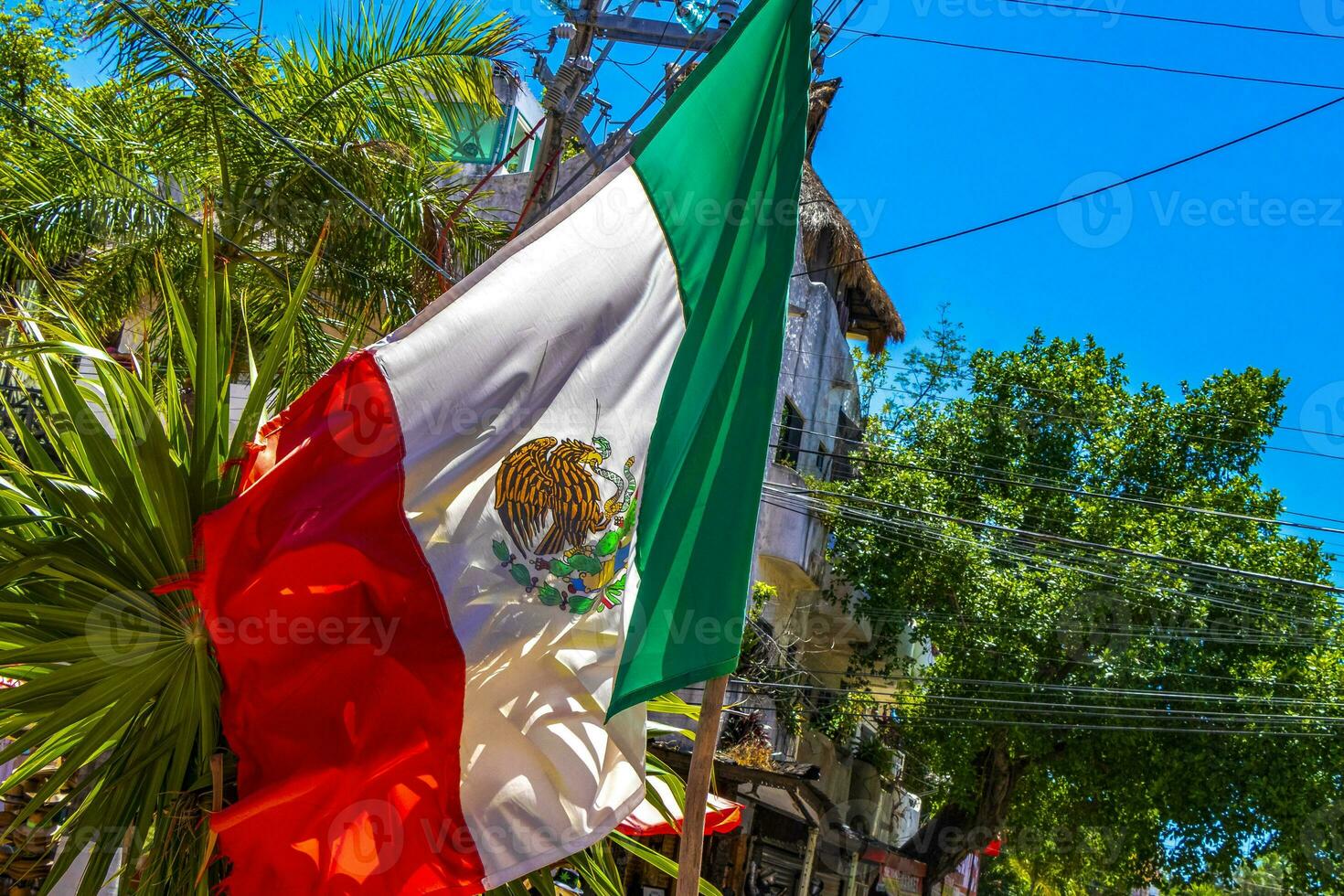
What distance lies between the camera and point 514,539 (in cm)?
404

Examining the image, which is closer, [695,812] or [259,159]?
[695,812]

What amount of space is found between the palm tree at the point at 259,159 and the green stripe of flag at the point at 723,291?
547 centimetres

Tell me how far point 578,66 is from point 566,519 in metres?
6.96

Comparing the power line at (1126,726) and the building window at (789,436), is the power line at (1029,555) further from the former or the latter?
the power line at (1126,726)

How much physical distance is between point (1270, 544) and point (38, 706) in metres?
19.0

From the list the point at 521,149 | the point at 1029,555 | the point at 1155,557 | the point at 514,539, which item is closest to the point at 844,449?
the point at 1029,555

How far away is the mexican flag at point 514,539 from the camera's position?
3693mm

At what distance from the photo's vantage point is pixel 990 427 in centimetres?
2253

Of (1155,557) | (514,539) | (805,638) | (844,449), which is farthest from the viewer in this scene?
(844,449)

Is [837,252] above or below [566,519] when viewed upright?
above

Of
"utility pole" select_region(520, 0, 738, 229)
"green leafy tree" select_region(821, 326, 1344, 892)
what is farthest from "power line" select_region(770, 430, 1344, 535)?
"utility pole" select_region(520, 0, 738, 229)

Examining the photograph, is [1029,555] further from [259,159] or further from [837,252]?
→ [259,159]

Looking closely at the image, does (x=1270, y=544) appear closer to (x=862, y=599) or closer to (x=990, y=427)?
(x=990, y=427)

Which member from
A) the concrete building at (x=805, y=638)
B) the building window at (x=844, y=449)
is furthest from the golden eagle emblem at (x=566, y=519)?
the building window at (x=844, y=449)
